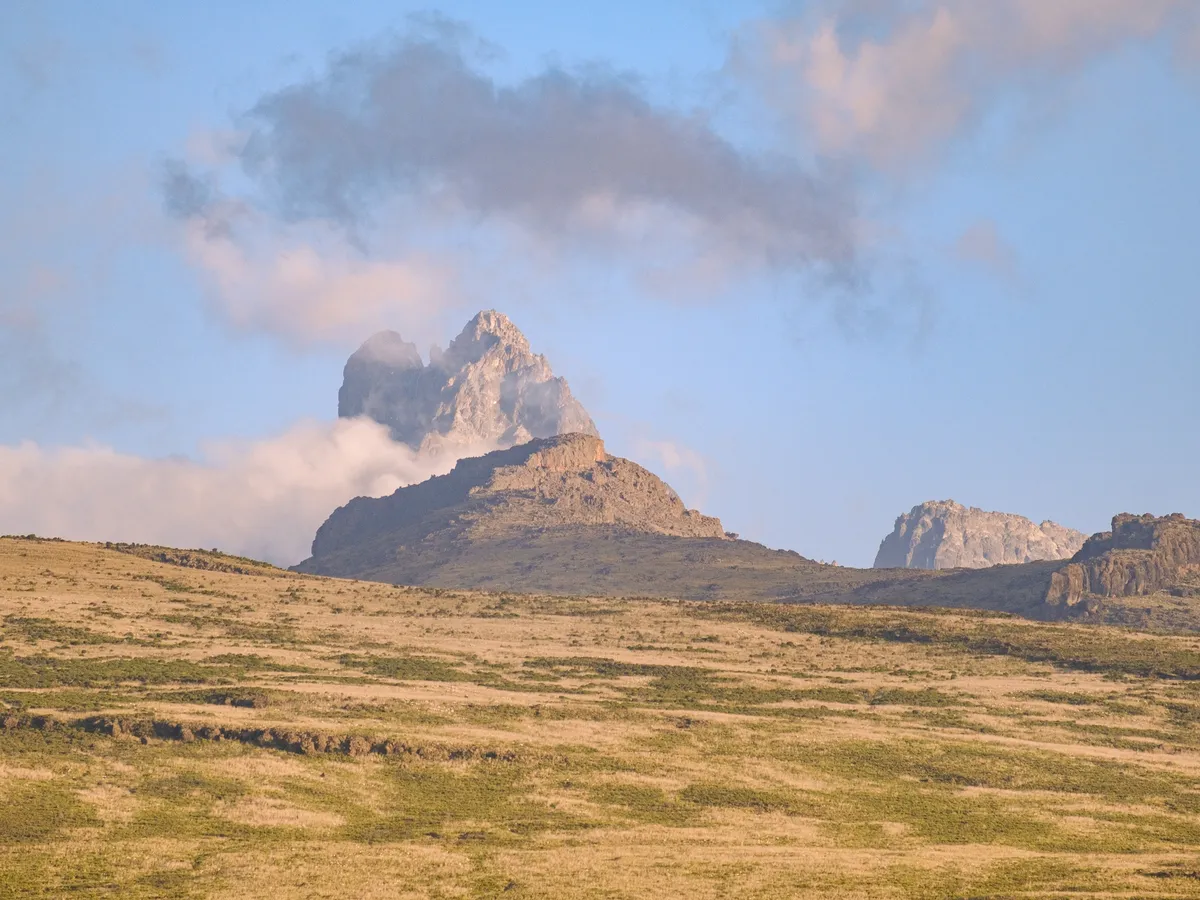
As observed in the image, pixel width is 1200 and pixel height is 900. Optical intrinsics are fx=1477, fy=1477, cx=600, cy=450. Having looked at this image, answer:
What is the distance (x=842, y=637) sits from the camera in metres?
147

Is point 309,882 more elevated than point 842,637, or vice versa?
point 842,637

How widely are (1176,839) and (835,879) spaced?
75.5ft

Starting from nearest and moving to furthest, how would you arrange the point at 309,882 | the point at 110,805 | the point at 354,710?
the point at 309,882 < the point at 110,805 < the point at 354,710

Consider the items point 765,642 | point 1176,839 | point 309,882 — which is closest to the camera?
point 309,882

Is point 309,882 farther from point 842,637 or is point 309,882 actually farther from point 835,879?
point 842,637

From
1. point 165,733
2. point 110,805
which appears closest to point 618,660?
point 165,733

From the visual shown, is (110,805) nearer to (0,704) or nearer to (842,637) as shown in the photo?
(0,704)

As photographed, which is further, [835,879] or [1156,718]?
[1156,718]

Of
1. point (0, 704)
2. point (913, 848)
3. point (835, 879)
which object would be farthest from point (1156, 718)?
point (0, 704)

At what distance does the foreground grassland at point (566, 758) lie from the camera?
58.7m

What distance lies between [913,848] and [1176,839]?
572 inches

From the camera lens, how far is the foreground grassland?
58.7 meters

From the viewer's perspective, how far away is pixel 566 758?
8094 cm

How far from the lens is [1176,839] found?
7112 cm
